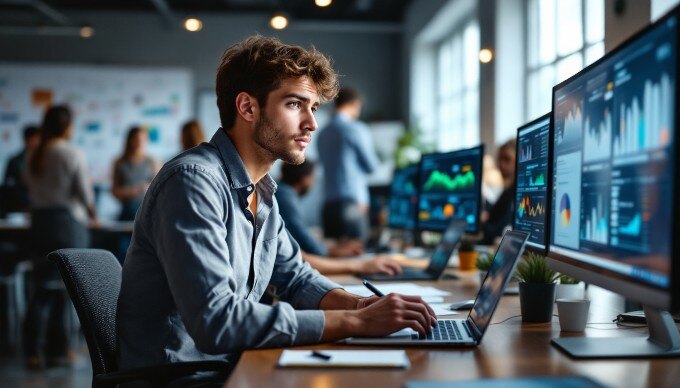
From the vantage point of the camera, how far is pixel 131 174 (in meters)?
5.40

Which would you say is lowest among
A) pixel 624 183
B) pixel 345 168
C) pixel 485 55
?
pixel 624 183

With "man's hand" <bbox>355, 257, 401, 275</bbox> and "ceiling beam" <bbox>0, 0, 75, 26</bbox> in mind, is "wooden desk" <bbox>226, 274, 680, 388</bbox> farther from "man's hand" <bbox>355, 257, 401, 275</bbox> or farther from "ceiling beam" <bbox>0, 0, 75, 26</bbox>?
"ceiling beam" <bbox>0, 0, 75, 26</bbox>

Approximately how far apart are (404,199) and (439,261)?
129 cm

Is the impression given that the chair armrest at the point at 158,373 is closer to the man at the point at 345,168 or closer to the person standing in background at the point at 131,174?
the man at the point at 345,168

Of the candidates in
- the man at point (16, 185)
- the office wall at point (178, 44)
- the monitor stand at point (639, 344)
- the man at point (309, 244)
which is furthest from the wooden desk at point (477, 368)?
the office wall at point (178, 44)

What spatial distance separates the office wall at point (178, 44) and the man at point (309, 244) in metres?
4.87

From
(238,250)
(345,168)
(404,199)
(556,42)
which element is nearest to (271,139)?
(238,250)

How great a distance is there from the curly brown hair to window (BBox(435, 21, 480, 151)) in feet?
15.3

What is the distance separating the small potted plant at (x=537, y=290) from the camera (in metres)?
1.52

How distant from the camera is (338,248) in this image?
10.7ft

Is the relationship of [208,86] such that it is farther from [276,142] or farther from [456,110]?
[276,142]

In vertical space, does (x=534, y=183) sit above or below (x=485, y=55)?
below

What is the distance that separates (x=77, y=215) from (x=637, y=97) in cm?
395

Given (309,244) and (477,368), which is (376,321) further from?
(309,244)
